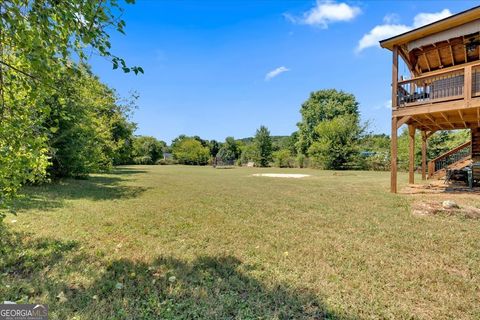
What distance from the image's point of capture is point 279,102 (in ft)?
85.2

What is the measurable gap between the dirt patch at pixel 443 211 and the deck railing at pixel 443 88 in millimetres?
3295

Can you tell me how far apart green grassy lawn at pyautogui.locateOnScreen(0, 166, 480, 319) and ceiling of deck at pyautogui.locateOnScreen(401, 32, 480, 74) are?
6411 mm

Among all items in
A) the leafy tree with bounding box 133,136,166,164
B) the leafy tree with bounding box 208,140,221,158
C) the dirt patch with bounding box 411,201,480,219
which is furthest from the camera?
the leafy tree with bounding box 208,140,221,158

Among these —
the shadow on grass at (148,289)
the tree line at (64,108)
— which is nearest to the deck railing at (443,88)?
the shadow on grass at (148,289)

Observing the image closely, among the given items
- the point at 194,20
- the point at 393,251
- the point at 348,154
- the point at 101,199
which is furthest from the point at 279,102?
the point at 393,251

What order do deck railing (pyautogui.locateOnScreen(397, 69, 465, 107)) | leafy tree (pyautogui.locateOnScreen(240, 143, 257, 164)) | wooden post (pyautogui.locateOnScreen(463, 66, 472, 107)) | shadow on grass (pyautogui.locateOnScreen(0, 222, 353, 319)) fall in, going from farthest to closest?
leafy tree (pyautogui.locateOnScreen(240, 143, 257, 164)) < deck railing (pyautogui.locateOnScreen(397, 69, 465, 107)) < wooden post (pyautogui.locateOnScreen(463, 66, 472, 107)) < shadow on grass (pyautogui.locateOnScreen(0, 222, 353, 319))

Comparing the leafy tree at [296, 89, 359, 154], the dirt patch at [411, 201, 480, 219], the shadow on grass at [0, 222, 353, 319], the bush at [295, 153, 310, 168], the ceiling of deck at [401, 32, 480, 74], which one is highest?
the leafy tree at [296, 89, 359, 154]

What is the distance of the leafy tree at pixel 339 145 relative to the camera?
79.2ft

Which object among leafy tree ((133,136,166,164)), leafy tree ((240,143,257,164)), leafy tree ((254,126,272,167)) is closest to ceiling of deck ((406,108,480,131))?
leafy tree ((254,126,272,167))

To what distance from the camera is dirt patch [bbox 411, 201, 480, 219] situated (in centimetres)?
491

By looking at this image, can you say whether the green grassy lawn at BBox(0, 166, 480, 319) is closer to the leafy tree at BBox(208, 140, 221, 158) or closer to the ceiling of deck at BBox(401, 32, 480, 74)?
the ceiling of deck at BBox(401, 32, 480, 74)

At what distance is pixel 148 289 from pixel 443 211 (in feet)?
18.7

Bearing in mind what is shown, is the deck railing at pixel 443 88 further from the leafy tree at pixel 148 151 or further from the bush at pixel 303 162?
the leafy tree at pixel 148 151

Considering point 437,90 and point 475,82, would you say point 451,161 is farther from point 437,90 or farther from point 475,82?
point 475,82
